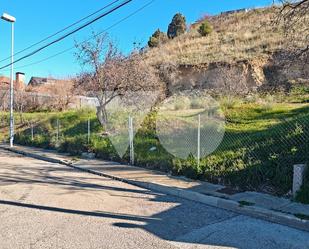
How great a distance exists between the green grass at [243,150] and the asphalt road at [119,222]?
1429 mm

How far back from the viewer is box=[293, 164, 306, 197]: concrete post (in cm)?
691

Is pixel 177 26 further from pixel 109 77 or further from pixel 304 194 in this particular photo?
pixel 304 194

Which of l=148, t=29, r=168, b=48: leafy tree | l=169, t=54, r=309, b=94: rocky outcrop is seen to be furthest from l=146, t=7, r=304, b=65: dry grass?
l=148, t=29, r=168, b=48: leafy tree

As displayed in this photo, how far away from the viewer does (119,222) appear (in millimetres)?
5797

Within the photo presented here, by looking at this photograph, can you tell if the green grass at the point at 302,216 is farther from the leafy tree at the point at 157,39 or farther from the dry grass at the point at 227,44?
the leafy tree at the point at 157,39

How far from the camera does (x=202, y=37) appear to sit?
39.0 m

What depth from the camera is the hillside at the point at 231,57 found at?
84.5 feet

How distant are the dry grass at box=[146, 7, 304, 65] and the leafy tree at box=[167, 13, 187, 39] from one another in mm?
5016

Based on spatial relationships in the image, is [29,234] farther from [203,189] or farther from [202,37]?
[202,37]

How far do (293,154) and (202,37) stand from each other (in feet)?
106

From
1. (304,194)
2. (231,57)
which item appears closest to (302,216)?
(304,194)

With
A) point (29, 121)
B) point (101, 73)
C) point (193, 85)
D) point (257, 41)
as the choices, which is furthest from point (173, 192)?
point (257, 41)

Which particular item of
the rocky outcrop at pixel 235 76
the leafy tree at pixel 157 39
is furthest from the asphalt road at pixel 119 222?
the leafy tree at pixel 157 39

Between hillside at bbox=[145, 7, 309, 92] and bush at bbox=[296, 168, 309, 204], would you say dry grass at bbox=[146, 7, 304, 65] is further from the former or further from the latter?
bush at bbox=[296, 168, 309, 204]
